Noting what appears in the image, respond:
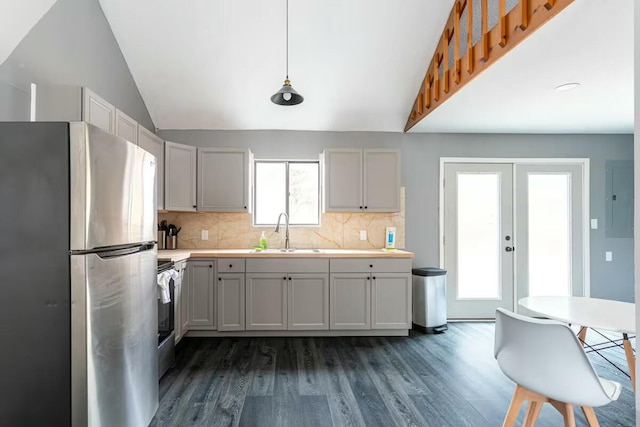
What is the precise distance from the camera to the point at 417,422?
79.0 inches

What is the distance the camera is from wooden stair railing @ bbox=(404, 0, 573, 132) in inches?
76.1

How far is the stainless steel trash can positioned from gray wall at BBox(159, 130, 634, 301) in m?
0.35

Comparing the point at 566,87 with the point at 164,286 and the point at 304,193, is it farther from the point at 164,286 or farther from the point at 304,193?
the point at 164,286

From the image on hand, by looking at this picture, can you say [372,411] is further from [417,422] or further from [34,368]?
[34,368]

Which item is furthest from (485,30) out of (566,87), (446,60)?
(566,87)

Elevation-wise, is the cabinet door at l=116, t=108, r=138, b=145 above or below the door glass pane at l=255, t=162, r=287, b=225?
above

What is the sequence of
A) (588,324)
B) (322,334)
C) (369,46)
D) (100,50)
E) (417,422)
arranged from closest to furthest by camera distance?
(588,324) < (417,422) < (100,50) < (369,46) < (322,334)

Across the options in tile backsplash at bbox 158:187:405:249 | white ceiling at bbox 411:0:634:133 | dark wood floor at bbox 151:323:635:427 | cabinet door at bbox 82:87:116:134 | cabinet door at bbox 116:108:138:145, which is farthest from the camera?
tile backsplash at bbox 158:187:405:249

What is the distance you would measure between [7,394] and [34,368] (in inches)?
6.0

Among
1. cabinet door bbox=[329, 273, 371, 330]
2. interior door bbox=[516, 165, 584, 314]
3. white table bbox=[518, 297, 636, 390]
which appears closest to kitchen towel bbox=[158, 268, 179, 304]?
cabinet door bbox=[329, 273, 371, 330]

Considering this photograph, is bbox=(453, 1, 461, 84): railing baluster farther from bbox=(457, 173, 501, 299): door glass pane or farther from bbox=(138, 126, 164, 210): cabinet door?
bbox=(138, 126, 164, 210): cabinet door

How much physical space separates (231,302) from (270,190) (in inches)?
55.2

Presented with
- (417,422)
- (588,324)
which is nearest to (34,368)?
(417,422)

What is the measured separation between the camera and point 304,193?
4.07m
